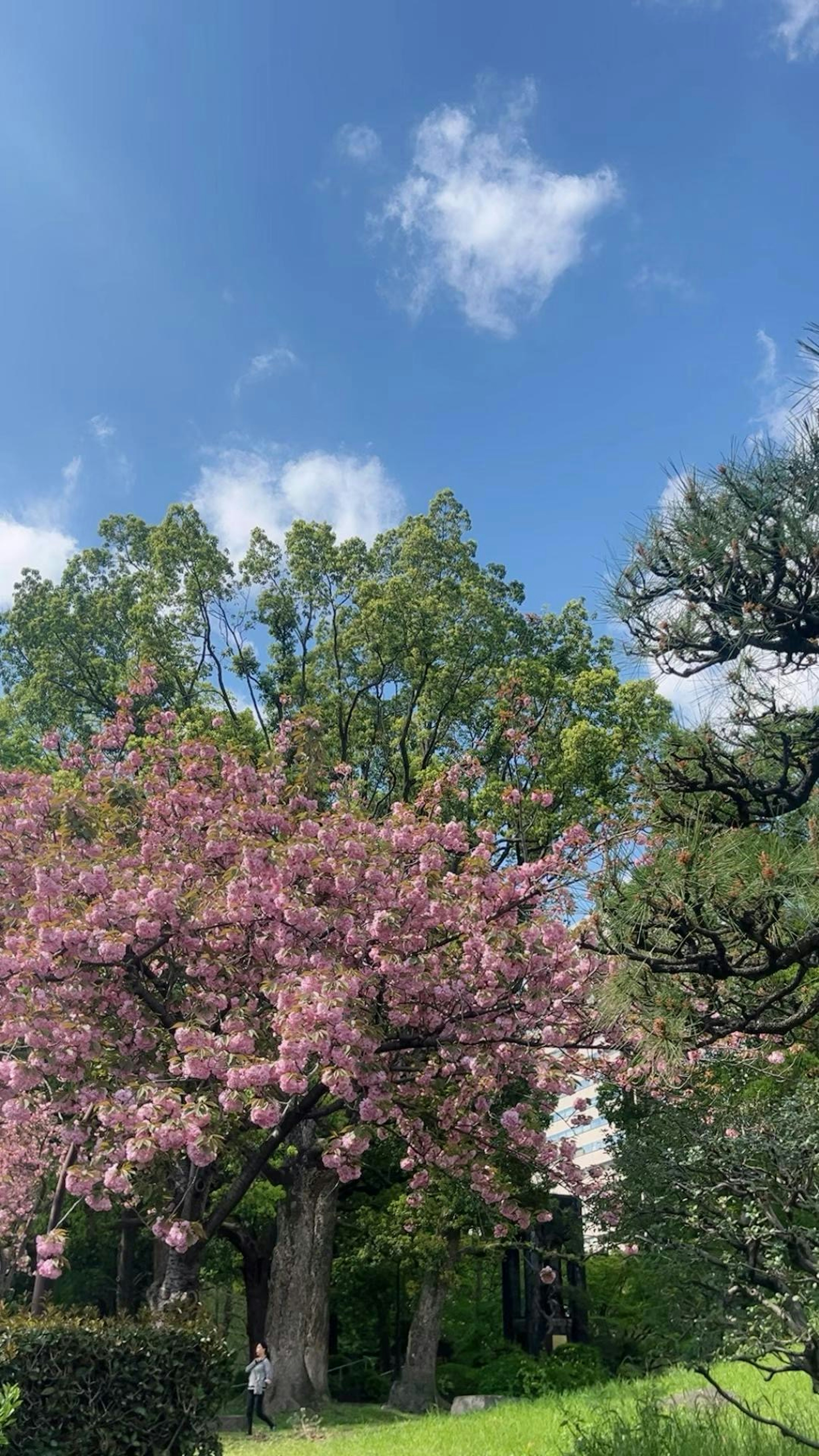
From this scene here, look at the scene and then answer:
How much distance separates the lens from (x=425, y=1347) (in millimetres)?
18203

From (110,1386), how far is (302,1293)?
11235 millimetres

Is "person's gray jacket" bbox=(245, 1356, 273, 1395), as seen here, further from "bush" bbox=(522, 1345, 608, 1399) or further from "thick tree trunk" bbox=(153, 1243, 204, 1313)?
"thick tree trunk" bbox=(153, 1243, 204, 1313)

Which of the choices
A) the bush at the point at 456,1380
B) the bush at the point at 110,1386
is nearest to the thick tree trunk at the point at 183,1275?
the bush at the point at 110,1386

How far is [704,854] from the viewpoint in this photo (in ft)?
16.4

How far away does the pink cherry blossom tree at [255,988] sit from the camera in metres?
8.04

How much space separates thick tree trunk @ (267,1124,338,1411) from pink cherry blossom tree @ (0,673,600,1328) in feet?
21.8

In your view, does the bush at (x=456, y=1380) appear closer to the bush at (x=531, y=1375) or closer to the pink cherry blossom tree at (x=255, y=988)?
the bush at (x=531, y=1375)

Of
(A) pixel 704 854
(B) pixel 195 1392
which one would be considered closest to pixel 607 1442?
(B) pixel 195 1392

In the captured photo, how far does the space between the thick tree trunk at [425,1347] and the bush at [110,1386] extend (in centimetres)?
1143

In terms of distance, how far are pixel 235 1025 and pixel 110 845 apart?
2995 mm

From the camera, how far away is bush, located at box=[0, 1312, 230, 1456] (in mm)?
6422

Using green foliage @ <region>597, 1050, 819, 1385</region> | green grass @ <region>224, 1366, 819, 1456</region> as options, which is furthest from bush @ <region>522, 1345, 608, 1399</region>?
green foliage @ <region>597, 1050, 819, 1385</region>

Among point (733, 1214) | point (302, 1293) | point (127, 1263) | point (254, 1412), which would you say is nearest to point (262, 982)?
point (733, 1214)

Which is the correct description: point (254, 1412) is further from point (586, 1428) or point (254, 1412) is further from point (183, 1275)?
point (586, 1428)
